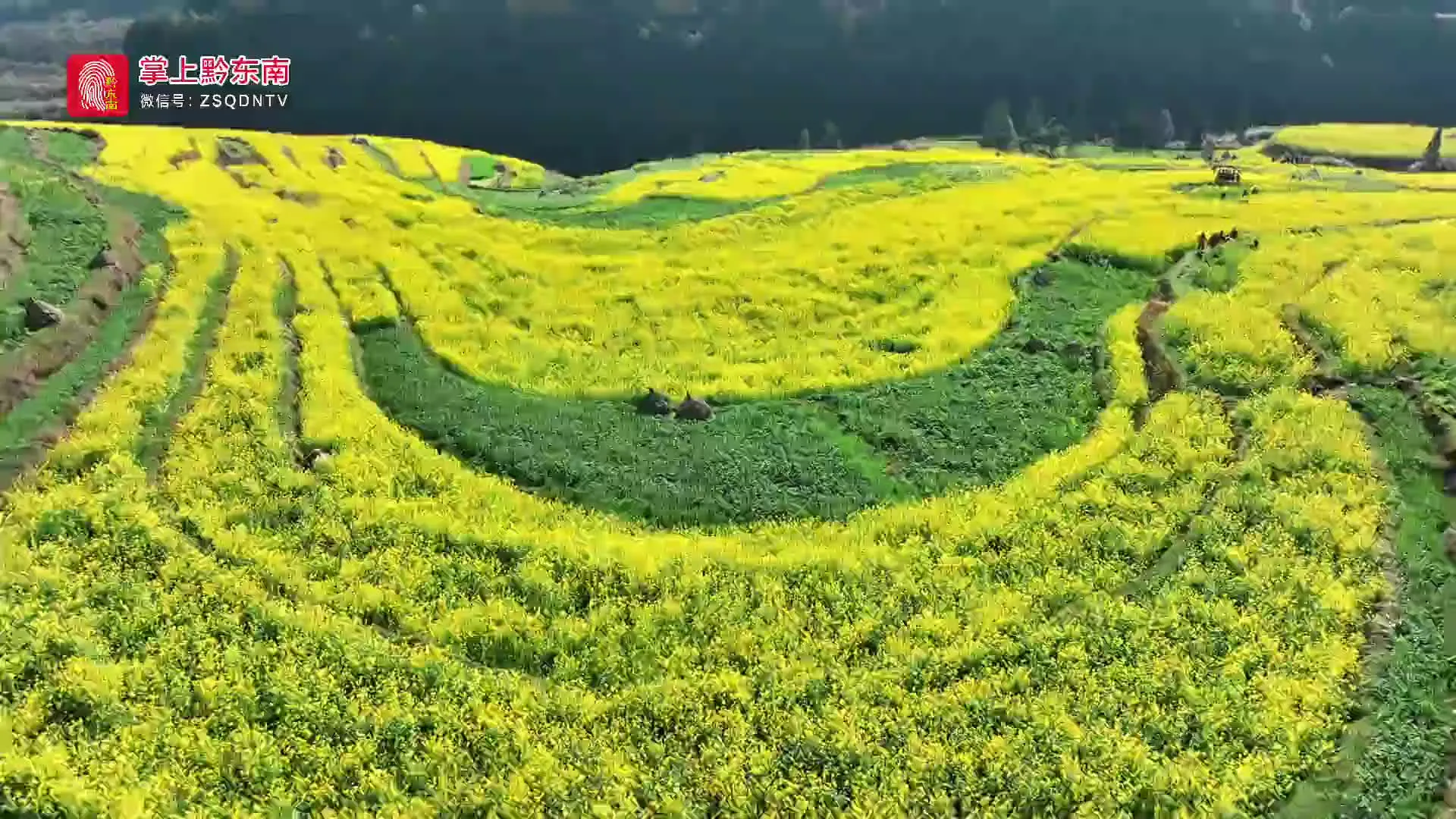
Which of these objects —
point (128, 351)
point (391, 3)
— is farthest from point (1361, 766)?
point (391, 3)

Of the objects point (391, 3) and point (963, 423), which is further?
point (391, 3)

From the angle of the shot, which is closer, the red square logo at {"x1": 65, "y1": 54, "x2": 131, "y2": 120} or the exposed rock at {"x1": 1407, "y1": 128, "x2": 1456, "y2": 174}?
the exposed rock at {"x1": 1407, "y1": 128, "x2": 1456, "y2": 174}

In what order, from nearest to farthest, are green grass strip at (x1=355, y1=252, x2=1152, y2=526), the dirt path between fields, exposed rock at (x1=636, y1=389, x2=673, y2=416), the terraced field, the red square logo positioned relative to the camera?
the terraced field < green grass strip at (x1=355, y1=252, x2=1152, y2=526) < exposed rock at (x1=636, y1=389, x2=673, y2=416) < the dirt path between fields < the red square logo

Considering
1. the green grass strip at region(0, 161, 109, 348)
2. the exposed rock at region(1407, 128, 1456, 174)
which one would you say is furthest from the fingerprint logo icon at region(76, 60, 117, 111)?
the exposed rock at region(1407, 128, 1456, 174)

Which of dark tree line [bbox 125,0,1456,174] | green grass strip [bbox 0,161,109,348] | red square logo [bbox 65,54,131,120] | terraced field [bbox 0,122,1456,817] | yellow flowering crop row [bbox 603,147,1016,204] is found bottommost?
terraced field [bbox 0,122,1456,817]

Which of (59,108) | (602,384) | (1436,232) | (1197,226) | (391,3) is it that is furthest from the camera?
(391,3)

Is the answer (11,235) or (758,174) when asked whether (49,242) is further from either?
(758,174)

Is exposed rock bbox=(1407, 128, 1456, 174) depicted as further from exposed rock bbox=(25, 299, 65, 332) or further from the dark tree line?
exposed rock bbox=(25, 299, 65, 332)

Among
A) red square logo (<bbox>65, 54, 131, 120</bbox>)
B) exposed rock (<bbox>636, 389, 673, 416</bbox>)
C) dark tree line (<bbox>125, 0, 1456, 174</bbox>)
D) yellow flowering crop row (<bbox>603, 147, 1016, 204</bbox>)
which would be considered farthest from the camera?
dark tree line (<bbox>125, 0, 1456, 174</bbox>)

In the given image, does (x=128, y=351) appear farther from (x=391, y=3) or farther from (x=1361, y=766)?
(x=391, y=3)
